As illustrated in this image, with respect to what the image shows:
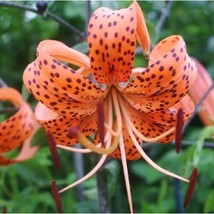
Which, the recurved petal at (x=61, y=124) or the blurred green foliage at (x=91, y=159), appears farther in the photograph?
the blurred green foliage at (x=91, y=159)

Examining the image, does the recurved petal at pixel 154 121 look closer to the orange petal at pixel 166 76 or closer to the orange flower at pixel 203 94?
the orange petal at pixel 166 76

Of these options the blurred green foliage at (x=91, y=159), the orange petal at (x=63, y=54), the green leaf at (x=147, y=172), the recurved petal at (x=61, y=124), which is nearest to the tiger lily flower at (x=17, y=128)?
the blurred green foliage at (x=91, y=159)

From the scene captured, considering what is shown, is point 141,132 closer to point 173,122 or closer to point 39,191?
point 173,122

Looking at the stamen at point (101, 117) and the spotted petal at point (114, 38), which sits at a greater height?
the spotted petal at point (114, 38)

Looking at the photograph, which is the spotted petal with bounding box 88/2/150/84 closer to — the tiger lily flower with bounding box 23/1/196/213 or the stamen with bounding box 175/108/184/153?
the tiger lily flower with bounding box 23/1/196/213

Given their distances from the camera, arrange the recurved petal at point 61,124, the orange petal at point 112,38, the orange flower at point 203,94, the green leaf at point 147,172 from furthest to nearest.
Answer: the green leaf at point 147,172 → the orange flower at point 203,94 → the recurved petal at point 61,124 → the orange petal at point 112,38

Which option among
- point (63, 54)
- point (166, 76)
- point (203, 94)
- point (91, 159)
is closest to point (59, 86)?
point (63, 54)

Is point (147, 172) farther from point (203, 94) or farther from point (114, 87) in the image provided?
point (114, 87)

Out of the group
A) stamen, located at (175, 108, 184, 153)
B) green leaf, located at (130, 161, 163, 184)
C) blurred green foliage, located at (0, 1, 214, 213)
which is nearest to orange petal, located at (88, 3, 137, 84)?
stamen, located at (175, 108, 184, 153)
